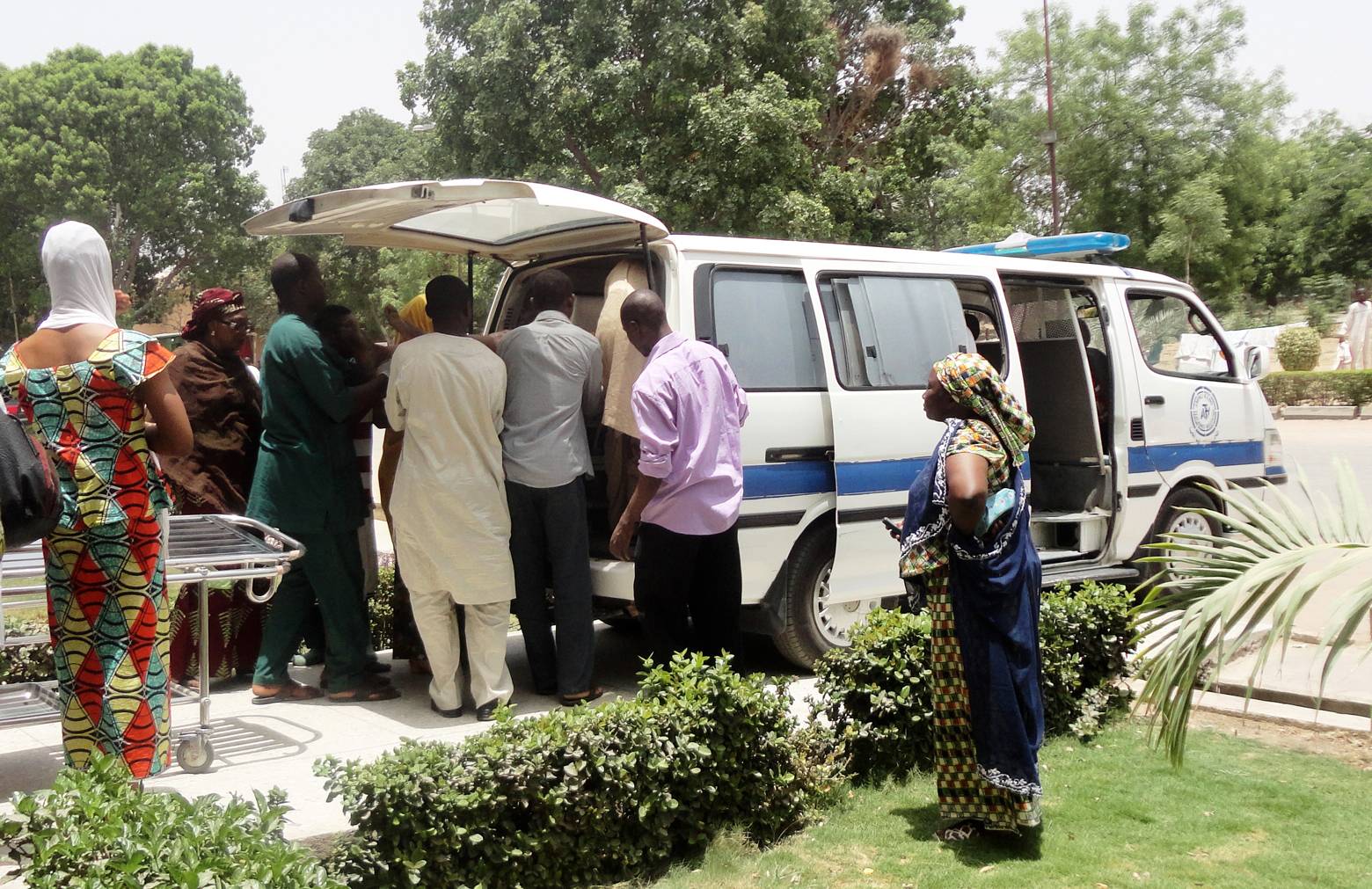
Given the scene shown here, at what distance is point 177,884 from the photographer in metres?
2.48

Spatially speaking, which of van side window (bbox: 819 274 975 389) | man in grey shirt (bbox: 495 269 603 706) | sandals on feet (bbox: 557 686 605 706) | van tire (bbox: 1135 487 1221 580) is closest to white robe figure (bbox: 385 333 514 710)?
man in grey shirt (bbox: 495 269 603 706)

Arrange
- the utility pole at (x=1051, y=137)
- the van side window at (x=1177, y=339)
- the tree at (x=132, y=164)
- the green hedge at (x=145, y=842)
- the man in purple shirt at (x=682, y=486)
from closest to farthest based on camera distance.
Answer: the green hedge at (x=145, y=842) < the man in purple shirt at (x=682, y=486) < the van side window at (x=1177, y=339) < the utility pole at (x=1051, y=137) < the tree at (x=132, y=164)

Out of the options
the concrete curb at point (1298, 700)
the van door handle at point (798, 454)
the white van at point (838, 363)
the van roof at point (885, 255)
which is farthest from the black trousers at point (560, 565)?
the concrete curb at point (1298, 700)

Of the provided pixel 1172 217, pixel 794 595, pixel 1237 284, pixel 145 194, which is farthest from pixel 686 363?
pixel 145 194

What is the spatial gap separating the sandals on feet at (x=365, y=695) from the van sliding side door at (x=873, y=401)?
7.01ft

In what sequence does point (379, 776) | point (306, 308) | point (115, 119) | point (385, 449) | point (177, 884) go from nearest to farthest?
point (177, 884)
point (379, 776)
point (306, 308)
point (385, 449)
point (115, 119)

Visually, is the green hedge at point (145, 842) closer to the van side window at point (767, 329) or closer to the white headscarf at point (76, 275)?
the white headscarf at point (76, 275)

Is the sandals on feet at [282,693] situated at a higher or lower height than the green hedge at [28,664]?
lower

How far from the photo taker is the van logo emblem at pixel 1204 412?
770 cm

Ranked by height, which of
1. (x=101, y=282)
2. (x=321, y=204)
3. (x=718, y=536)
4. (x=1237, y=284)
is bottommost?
(x=718, y=536)

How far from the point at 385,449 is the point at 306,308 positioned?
2.61ft

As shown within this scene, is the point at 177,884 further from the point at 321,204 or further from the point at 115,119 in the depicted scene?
the point at 115,119

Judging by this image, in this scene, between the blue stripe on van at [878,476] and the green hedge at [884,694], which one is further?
the blue stripe on van at [878,476]

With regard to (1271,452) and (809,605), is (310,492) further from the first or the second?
(1271,452)
